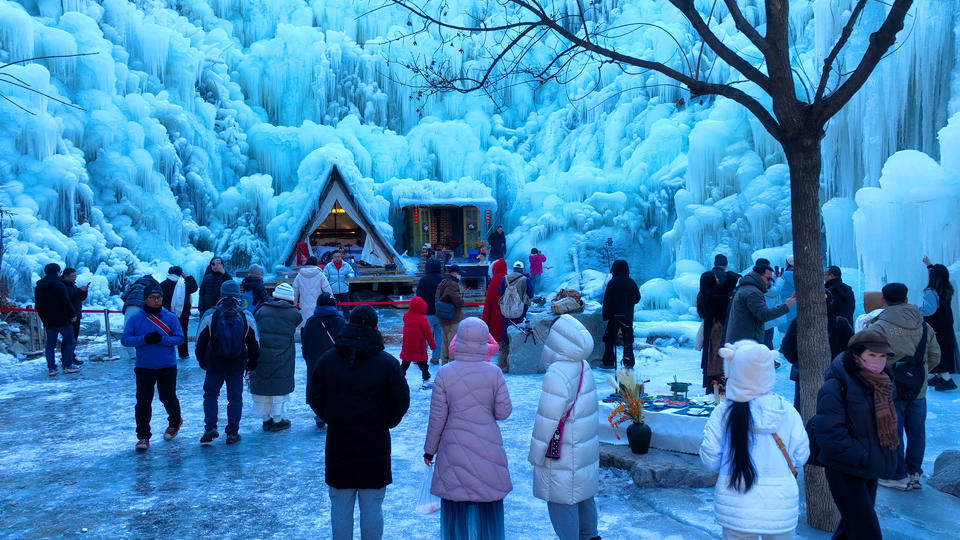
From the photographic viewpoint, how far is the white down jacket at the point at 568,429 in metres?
4.11

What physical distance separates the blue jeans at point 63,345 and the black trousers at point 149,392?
15.2 ft

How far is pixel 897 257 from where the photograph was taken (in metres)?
10.5

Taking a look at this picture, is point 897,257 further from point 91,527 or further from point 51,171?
point 51,171

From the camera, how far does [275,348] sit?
23.7 feet

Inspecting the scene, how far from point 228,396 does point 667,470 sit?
4.08 meters

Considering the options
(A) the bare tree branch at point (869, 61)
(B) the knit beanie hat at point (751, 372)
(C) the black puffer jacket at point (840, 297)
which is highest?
(A) the bare tree branch at point (869, 61)

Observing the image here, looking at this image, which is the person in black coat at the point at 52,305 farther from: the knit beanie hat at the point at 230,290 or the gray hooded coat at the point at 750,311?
the gray hooded coat at the point at 750,311

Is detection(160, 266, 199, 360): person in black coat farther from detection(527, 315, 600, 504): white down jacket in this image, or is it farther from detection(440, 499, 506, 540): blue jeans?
detection(527, 315, 600, 504): white down jacket

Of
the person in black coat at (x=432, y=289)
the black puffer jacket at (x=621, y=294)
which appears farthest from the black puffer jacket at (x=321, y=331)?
the black puffer jacket at (x=621, y=294)

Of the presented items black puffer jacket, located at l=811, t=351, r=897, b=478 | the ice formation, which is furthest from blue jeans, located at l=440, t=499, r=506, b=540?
the ice formation

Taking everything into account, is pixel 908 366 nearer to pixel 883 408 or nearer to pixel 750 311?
pixel 750 311

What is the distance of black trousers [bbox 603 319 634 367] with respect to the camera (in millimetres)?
10172

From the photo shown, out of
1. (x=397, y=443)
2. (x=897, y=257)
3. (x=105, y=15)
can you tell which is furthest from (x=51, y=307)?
(x=105, y=15)

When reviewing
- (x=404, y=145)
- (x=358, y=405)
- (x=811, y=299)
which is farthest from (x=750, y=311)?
(x=404, y=145)
